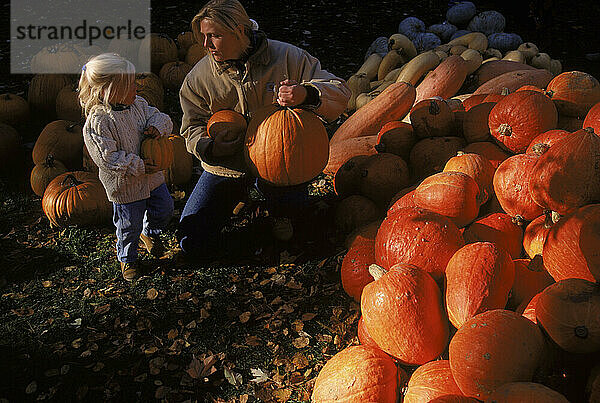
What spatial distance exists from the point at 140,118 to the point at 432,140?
2.38 meters

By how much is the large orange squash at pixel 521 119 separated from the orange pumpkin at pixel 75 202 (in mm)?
Result: 3429

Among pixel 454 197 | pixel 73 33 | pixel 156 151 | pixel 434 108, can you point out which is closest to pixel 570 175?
pixel 454 197

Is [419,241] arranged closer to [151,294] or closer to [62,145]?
[151,294]

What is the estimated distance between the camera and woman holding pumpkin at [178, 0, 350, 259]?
3.53 m

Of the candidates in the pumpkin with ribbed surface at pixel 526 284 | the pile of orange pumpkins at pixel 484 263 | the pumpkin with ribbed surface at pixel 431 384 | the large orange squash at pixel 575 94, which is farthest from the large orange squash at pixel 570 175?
the large orange squash at pixel 575 94

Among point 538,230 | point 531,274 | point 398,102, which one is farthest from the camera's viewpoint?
point 398,102

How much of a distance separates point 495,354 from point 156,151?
269cm

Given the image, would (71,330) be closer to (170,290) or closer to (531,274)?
(170,290)

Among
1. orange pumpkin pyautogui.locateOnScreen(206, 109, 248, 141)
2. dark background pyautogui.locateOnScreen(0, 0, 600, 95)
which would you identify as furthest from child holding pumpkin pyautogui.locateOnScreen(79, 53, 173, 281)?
dark background pyautogui.locateOnScreen(0, 0, 600, 95)

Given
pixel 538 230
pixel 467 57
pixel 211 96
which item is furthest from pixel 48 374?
pixel 467 57

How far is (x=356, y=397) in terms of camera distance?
7.62 ft

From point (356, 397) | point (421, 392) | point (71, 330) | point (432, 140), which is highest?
point (432, 140)

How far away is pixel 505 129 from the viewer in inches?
141

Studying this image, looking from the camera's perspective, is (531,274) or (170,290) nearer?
(531,274)
